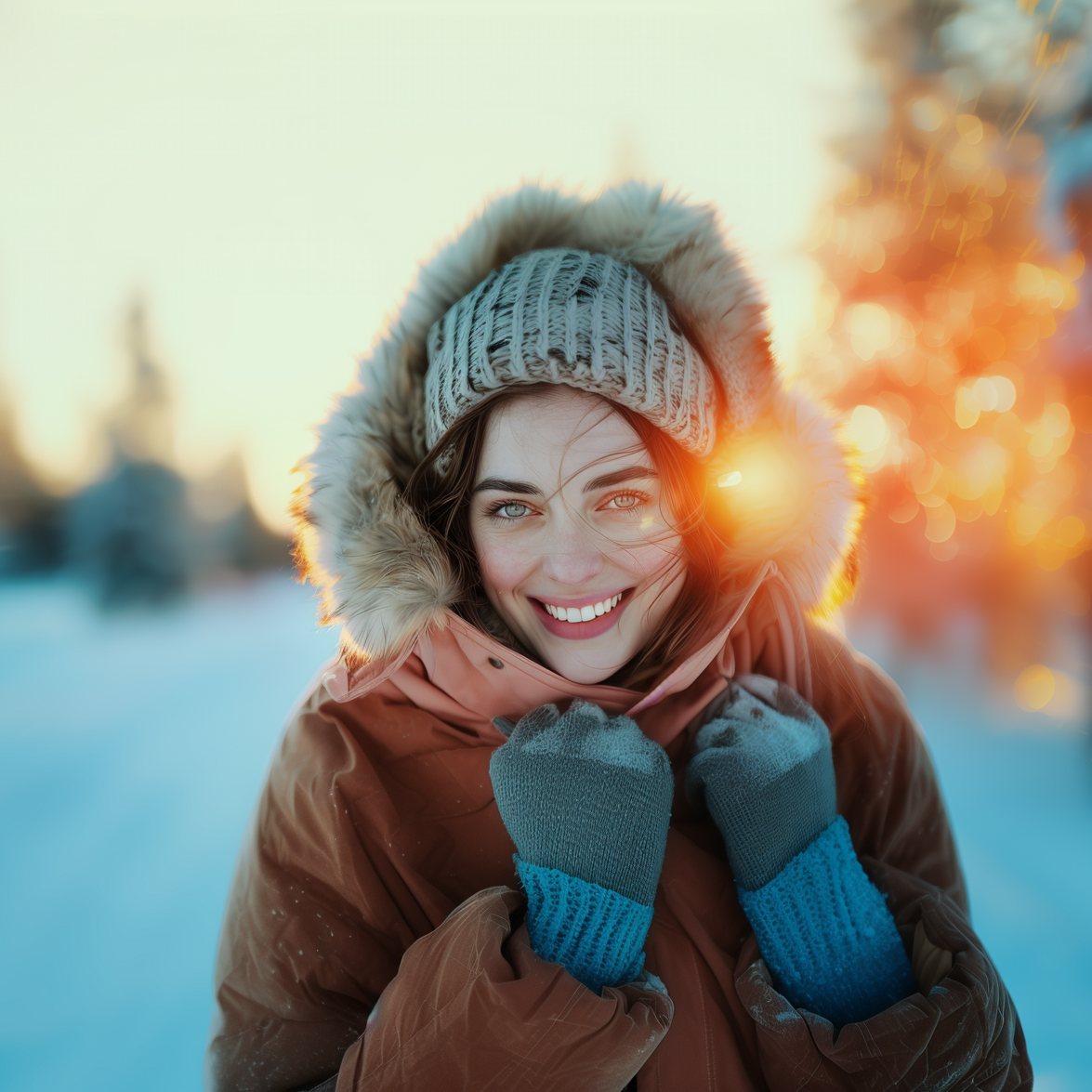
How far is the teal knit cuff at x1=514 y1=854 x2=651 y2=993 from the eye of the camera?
87 centimetres

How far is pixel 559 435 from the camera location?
1069 mm

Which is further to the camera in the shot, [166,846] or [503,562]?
[166,846]

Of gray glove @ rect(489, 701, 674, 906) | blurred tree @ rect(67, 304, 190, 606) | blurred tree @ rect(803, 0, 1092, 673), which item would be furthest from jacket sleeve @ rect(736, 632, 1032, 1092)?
blurred tree @ rect(67, 304, 190, 606)

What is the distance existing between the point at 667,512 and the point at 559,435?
10.4 inches

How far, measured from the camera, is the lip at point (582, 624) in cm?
118

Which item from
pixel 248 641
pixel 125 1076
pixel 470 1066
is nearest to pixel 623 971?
pixel 470 1066

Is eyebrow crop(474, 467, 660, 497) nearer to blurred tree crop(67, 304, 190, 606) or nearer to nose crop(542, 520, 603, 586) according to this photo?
nose crop(542, 520, 603, 586)

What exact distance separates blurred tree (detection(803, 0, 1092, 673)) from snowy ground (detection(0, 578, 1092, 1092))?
1211 mm

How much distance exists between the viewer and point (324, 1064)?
3.16ft

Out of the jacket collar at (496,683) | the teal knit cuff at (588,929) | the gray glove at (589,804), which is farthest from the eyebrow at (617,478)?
the teal knit cuff at (588,929)

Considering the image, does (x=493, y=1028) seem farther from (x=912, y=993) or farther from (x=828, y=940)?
(x=912, y=993)

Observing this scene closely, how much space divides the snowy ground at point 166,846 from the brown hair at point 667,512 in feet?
5.48

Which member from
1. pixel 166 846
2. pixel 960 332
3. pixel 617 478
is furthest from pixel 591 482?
pixel 960 332

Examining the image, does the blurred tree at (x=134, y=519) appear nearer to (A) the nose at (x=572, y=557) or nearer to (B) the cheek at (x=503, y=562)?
(B) the cheek at (x=503, y=562)
